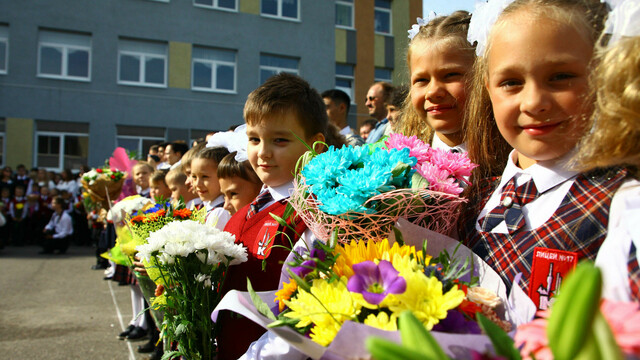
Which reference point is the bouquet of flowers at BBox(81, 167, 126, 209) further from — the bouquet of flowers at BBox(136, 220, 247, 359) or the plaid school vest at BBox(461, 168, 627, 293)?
the plaid school vest at BBox(461, 168, 627, 293)

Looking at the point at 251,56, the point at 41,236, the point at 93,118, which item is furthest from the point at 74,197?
the point at 251,56

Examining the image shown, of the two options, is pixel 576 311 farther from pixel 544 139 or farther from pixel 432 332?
pixel 544 139

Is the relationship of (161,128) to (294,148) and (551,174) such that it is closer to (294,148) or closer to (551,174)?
(294,148)

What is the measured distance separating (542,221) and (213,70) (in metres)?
16.8

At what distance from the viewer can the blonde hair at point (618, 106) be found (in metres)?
0.85

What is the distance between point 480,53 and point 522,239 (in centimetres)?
61

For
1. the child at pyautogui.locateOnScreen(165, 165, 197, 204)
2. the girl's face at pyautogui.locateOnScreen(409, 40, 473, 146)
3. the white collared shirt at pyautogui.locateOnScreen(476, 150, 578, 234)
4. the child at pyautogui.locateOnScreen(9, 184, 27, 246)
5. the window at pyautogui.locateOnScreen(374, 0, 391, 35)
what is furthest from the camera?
the window at pyautogui.locateOnScreen(374, 0, 391, 35)

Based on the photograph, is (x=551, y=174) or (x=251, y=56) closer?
(x=551, y=174)

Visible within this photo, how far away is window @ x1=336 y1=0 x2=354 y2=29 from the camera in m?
19.3

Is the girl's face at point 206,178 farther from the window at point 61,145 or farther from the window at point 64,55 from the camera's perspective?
the window at point 64,55

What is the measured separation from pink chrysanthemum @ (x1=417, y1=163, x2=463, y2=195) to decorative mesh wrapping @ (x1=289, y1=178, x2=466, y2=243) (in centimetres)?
2

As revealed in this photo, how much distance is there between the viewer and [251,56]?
1720cm

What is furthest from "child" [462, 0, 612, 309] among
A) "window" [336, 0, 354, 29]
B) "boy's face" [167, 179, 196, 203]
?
"window" [336, 0, 354, 29]

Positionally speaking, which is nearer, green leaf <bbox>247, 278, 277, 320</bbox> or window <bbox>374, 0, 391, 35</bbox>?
green leaf <bbox>247, 278, 277, 320</bbox>
